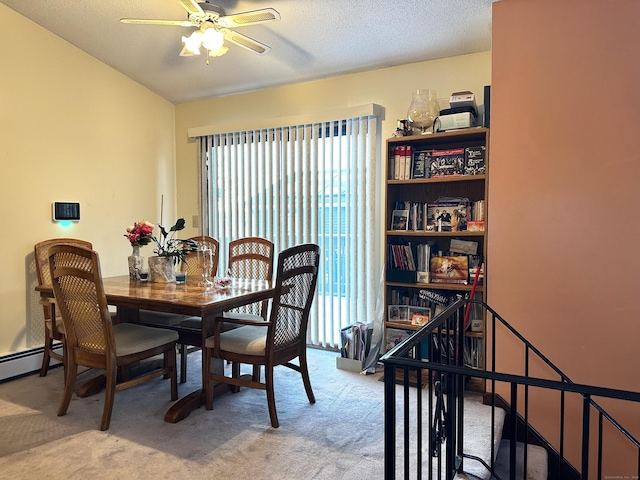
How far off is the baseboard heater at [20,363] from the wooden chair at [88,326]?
0.95 meters

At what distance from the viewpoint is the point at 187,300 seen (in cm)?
262

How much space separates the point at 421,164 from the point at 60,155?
9.70 feet

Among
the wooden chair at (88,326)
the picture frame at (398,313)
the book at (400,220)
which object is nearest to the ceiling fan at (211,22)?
the wooden chair at (88,326)

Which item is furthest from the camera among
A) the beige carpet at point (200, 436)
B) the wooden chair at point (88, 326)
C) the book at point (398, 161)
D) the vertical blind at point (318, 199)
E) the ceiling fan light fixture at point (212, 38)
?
the vertical blind at point (318, 199)

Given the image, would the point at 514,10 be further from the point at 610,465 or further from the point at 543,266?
the point at 610,465

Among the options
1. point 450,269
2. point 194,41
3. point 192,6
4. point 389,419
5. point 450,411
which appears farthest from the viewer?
point 450,269

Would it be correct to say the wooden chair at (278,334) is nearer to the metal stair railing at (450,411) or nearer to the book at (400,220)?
the metal stair railing at (450,411)

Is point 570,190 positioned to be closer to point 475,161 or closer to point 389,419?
point 475,161

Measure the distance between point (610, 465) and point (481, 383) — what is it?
85 centimetres

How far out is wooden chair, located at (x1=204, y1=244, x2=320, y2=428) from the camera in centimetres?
259

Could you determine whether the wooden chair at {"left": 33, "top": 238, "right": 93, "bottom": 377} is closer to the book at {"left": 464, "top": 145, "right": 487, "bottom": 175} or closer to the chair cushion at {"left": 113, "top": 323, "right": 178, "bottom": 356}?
the chair cushion at {"left": 113, "top": 323, "right": 178, "bottom": 356}

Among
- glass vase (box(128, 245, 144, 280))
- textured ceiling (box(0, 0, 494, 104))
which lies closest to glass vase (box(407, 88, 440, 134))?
textured ceiling (box(0, 0, 494, 104))

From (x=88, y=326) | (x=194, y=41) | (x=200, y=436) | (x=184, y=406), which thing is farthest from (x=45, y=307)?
(x=194, y=41)

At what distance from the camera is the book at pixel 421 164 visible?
345 cm
